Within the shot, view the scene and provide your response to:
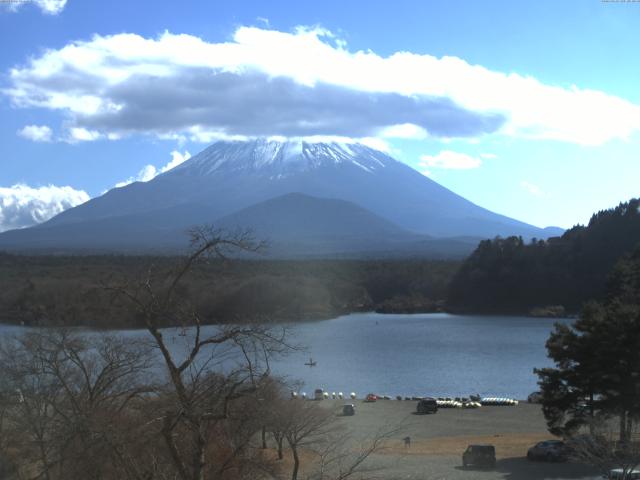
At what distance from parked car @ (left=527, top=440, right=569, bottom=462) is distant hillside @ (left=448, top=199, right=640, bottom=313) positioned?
51.0 meters

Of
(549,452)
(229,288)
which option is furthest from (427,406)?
(229,288)

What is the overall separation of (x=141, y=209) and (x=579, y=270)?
389 ft

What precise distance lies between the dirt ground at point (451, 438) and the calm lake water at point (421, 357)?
3.31m

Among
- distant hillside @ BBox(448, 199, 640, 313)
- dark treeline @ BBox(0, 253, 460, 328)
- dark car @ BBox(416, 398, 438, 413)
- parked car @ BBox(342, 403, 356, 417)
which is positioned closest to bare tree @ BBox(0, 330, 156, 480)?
dark treeline @ BBox(0, 253, 460, 328)

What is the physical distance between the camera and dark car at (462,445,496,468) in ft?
50.7

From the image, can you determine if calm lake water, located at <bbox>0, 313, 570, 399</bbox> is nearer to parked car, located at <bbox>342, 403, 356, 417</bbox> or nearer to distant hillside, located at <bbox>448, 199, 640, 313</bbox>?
parked car, located at <bbox>342, 403, 356, 417</bbox>

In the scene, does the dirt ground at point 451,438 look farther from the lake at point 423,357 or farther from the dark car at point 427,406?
the lake at point 423,357

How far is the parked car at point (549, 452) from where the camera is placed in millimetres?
15391

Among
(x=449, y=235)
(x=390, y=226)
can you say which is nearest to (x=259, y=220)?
(x=390, y=226)

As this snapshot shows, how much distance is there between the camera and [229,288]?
124 ft

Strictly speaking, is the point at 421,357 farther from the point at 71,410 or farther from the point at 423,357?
the point at 71,410

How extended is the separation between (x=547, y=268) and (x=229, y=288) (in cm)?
3874

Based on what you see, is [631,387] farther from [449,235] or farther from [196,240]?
[449,235]

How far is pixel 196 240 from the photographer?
5148 millimetres
